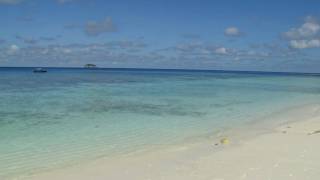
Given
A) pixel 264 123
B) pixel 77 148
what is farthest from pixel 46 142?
pixel 264 123

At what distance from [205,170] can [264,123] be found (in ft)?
27.0

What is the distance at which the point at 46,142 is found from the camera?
34.9 ft

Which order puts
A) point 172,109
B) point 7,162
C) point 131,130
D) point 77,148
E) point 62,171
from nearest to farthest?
1. point 62,171
2. point 7,162
3. point 77,148
4. point 131,130
5. point 172,109

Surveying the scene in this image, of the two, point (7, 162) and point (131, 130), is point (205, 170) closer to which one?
point (7, 162)

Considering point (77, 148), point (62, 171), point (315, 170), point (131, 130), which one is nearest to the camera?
point (315, 170)

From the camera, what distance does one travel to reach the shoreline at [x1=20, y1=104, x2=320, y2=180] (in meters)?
7.12

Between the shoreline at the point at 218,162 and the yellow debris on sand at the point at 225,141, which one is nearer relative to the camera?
the shoreline at the point at 218,162

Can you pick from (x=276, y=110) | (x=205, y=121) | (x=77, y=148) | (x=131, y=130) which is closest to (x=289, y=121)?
(x=205, y=121)

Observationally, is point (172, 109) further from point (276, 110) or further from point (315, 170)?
point (315, 170)

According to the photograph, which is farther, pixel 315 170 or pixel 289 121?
pixel 289 121

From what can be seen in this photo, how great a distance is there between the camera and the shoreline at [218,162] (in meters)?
7.12

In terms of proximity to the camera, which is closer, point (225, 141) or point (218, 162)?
point (218, 162)

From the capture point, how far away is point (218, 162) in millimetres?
8078

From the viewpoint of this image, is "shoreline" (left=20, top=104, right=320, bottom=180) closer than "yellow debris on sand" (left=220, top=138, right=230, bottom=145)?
Yes
